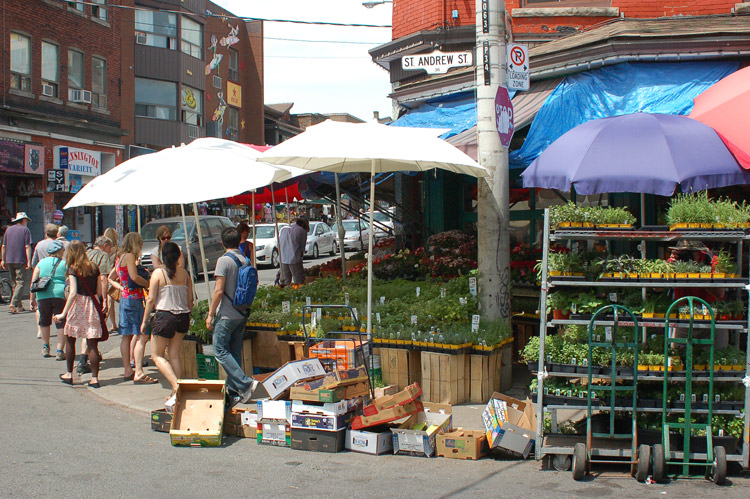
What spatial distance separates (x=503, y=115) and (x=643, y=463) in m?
4.19

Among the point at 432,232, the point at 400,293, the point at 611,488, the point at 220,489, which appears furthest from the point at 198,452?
the point at 432,232

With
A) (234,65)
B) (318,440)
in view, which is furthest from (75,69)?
(318,440)

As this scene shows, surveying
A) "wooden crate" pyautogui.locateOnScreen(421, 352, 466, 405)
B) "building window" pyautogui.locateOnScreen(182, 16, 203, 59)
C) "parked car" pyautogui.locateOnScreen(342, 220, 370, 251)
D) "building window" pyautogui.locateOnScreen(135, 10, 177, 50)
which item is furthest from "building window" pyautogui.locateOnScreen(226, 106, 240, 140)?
"wooden crate" pyautogui.locateOnScreen(421, 352, 466, 405)

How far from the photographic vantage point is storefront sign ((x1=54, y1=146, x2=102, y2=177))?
77.7ft

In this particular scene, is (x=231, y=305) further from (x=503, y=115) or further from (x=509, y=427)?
(x=503, y=115)

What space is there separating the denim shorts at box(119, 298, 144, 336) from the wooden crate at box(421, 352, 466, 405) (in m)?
3.75

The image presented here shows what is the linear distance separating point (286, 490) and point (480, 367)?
119 inches

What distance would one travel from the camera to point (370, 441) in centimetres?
610

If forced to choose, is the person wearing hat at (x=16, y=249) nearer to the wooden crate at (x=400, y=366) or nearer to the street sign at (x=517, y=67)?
the wooden crate at (x=400, y=366)

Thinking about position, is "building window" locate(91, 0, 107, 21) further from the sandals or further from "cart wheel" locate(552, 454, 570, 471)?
"cart wheel" locate(552, 454, 570, 471)

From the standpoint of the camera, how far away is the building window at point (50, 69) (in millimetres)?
23594

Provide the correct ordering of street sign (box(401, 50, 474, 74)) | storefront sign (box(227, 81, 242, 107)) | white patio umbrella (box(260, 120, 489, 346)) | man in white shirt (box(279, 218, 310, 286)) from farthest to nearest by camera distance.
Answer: storefront sign (box(227, 81, 242, 107)), man in white shirt (box(279, 218, 310, 286)), street sign (box(401, 50, 474, 74)), white patio umbrella (box(260, 120, 489, 346))

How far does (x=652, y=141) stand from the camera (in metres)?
7.05

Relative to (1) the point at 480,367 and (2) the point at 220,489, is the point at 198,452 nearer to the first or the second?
(2) the point at 220,489
